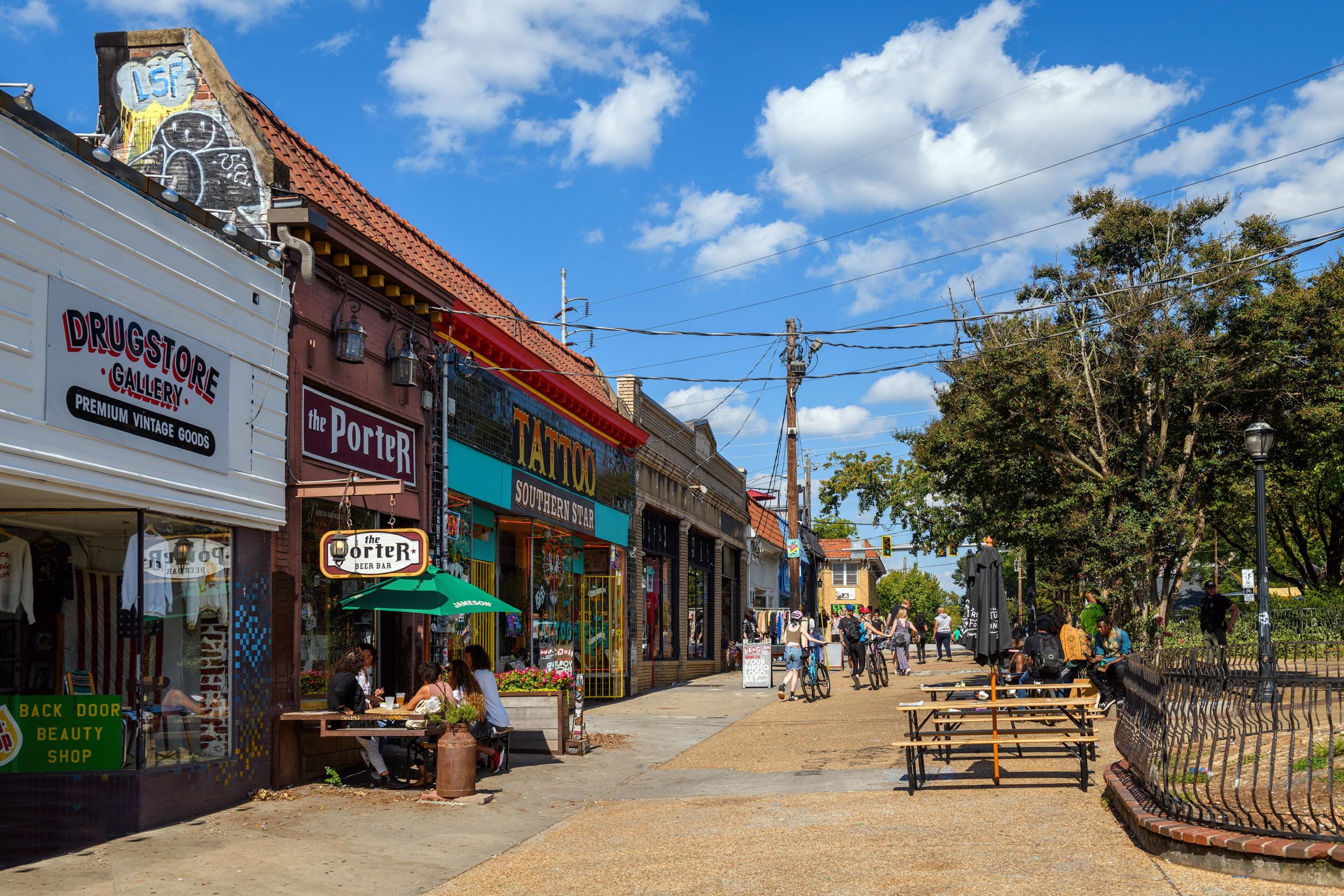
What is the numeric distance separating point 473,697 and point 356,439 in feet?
10.9

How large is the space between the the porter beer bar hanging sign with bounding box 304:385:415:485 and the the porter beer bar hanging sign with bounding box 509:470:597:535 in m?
3.94

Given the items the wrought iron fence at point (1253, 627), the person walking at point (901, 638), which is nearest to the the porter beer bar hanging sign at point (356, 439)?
the wrought iron fence at point (1253, 627)

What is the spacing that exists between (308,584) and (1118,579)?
57.3 ft

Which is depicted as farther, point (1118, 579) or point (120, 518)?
point (1118, 579)

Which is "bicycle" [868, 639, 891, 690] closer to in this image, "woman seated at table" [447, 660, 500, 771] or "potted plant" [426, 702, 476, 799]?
"woman seated at table" [447, 660, 500, 771]

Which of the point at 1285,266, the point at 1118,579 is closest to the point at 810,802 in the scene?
the point at 1118,579

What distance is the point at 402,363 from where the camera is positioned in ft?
48.4

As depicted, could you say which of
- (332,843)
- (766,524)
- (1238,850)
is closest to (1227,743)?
(1238,850)

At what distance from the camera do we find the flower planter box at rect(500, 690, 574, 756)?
14898 millimetres

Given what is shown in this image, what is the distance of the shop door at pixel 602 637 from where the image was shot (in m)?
24.1

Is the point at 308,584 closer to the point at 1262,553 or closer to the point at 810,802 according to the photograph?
the point at 810,802

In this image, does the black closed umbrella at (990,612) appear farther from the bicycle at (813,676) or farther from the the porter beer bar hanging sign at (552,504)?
the the porter beer bar hanging sign at (552,504)

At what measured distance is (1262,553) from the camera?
15.9m

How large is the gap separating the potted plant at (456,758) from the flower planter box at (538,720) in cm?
328
